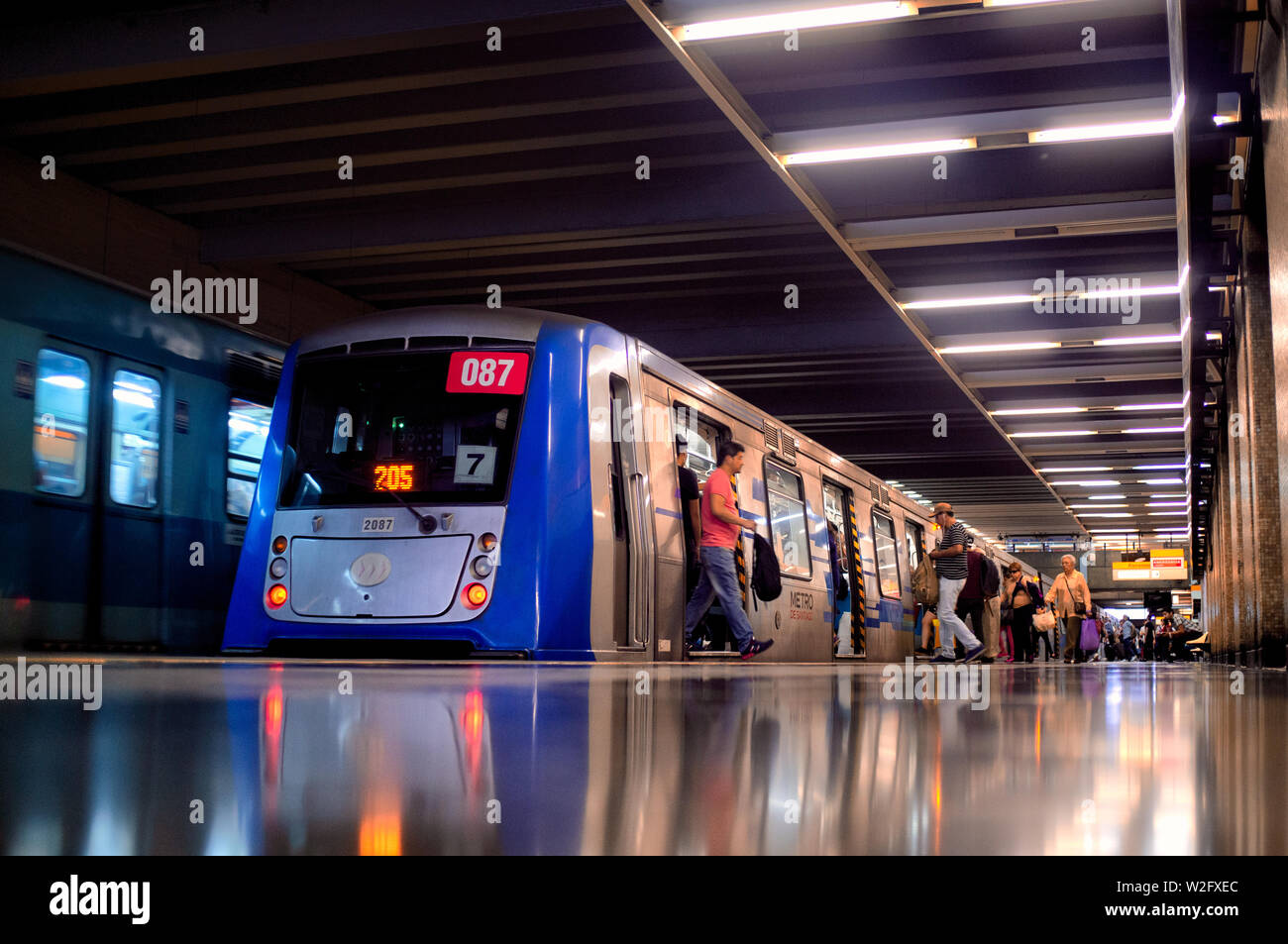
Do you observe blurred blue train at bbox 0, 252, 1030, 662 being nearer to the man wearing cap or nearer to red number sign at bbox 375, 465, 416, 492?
red number sign at bbox 375, 465, 416, 492

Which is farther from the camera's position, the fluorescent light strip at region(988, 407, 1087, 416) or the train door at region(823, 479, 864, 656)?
the fluorescent light strip at region(988, 407, 1087, 416)

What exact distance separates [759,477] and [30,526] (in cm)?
739

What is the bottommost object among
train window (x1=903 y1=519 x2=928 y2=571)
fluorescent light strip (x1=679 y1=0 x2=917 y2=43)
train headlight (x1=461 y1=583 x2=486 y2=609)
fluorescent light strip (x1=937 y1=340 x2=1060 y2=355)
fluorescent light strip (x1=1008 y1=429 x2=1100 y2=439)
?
train headlight (x1=461 y1=583 x2=486 y2=609)

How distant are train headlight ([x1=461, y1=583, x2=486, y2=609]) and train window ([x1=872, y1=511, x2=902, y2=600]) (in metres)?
10.9

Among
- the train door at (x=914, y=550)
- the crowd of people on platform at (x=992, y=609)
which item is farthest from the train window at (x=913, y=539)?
the crowd of people on platform at (x=992, y=609)

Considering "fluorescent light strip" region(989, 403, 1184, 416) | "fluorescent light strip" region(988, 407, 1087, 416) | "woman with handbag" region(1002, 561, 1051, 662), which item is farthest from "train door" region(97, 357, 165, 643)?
"fluorescent light strip" region(989, 403, 1184, 416)

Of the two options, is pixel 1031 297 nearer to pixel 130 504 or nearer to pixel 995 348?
pixel 995 348

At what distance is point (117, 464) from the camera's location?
1060 centimetres

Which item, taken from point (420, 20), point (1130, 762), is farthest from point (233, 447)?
point (1130, 762)

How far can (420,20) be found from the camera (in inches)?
370

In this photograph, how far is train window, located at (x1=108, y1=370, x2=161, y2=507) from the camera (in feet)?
34.7

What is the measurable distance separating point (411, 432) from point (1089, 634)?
707 inches
